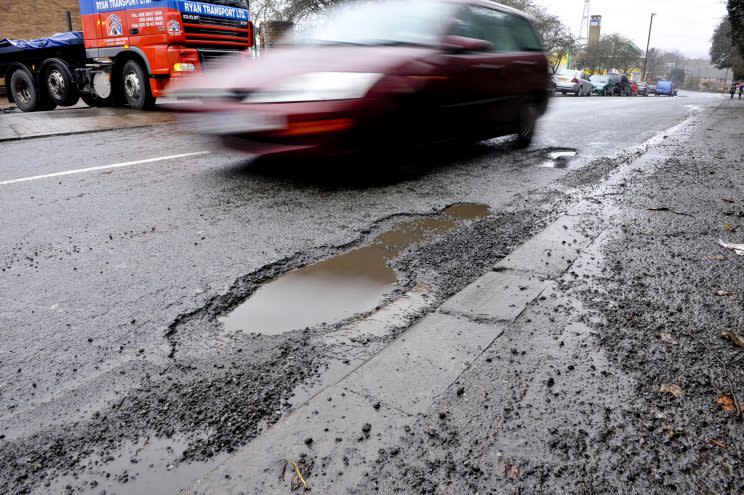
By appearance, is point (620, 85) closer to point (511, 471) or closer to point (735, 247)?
point (735, 247)

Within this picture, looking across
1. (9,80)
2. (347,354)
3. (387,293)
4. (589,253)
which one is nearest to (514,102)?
(589,253)

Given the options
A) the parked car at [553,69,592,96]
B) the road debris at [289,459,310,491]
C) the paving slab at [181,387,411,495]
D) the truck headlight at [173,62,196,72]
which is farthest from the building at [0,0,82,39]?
the road debris at [289,459,310,491]

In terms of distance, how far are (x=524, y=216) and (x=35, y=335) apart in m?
3.11

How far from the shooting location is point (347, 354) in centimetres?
202

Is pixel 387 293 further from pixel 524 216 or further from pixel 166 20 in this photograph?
pixel 166 20

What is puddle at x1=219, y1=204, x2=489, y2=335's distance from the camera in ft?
7.58

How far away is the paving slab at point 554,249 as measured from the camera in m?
2.80

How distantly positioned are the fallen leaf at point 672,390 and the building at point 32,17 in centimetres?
2659

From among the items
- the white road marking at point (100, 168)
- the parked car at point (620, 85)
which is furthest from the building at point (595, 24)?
the white road marking at point (100, 168)

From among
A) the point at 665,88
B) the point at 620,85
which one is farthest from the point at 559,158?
the point at 665,88

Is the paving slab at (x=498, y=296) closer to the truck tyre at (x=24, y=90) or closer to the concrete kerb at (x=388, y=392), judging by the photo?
the concrete kerb at (x=388, y=392)

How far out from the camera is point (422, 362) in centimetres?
191

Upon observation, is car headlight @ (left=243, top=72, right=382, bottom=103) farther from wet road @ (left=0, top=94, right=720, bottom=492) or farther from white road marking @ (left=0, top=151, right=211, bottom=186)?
white road marking @ (left=0, top=151, right=211, bottom=186)

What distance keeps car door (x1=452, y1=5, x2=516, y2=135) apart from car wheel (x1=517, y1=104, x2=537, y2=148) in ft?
1.15
